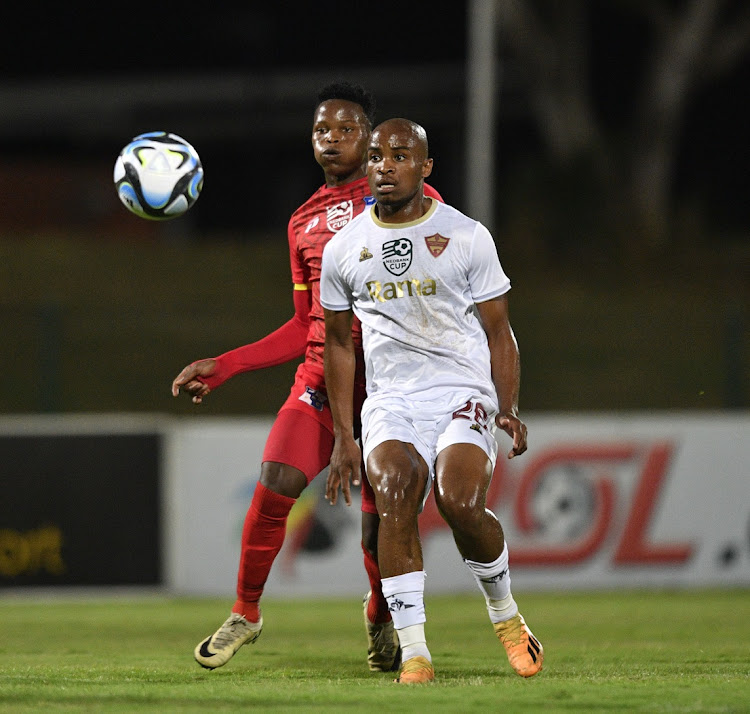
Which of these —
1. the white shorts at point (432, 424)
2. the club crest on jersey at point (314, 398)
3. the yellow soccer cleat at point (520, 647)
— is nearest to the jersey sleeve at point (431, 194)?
the white shorts at point (432, 424)

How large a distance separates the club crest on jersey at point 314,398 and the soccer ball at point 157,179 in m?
1.04

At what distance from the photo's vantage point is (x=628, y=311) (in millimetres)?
20266

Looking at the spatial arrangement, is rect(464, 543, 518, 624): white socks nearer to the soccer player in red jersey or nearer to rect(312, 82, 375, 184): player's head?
the soccer player in red jersey

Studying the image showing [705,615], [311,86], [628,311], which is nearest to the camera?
[705,615]

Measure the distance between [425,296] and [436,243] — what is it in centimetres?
23

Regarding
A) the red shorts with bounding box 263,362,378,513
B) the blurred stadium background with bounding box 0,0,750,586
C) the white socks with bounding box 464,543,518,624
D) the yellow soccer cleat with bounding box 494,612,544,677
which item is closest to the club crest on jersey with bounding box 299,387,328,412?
the red shorts with bounding box 263,362,378,513

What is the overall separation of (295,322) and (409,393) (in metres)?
1.14

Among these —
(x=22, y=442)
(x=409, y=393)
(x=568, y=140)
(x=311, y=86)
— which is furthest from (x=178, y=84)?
(x=409, y=393)

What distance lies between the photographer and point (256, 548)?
653cm

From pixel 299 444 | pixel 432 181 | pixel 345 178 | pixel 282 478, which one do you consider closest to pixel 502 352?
pixel 299 444

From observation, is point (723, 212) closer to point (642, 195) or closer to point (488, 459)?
point (642, 195)

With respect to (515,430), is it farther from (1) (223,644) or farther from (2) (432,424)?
(1) (223,644)

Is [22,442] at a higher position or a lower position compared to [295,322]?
lower

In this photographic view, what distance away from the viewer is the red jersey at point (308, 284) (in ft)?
21.8
